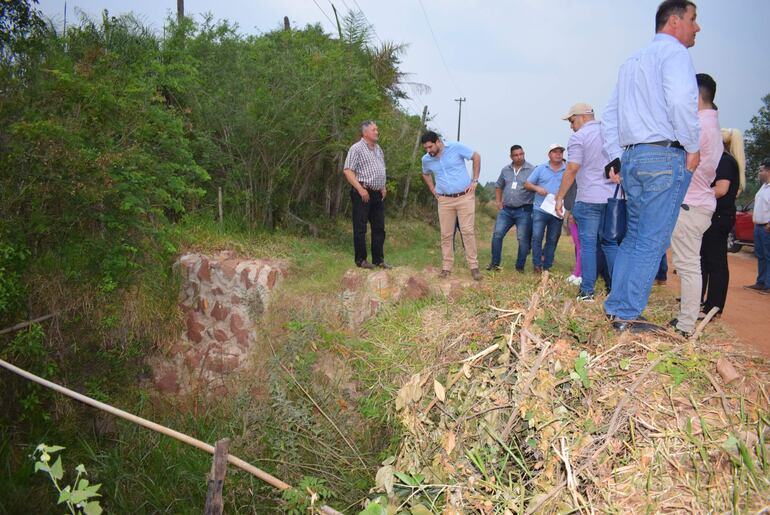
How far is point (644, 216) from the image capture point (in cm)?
332

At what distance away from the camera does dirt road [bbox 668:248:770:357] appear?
4.38 meters

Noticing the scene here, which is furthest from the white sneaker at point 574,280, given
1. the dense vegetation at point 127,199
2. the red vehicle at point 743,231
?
the red vehicle at point 743,231

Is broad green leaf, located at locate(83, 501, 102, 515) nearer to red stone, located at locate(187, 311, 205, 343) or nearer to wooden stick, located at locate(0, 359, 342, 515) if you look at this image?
wooden stick, located at locate(0, 359, 342, 515)

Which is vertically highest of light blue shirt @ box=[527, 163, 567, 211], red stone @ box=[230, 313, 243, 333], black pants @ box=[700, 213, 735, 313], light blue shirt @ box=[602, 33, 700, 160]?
light blue shirt @ box=[602, 33, 700, 160]

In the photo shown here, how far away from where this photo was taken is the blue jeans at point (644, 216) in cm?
324

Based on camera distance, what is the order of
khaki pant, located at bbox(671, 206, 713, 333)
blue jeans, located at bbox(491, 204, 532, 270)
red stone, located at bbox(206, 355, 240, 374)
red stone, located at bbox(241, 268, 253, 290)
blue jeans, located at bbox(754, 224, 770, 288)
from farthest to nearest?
blue jeans, located at bbox(754, 224, 770, 288), blue jeans, located at bbox(491, 204, 532, 270), red stone, located at bbox(241, 268, 253, 290), red stone, located at bbox(206, 355, 240, 374), khaki pant, located at bbox(671, 206, 713, 333)

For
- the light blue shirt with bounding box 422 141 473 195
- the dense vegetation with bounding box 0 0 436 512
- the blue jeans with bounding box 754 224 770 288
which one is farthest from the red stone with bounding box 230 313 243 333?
the blue jeans with bounding box 754 224 770 288

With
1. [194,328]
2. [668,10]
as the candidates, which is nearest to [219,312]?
[194,328]

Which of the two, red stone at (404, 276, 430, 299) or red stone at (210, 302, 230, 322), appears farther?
red stone at (210, 302, 230, 322)

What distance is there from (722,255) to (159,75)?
734 cm

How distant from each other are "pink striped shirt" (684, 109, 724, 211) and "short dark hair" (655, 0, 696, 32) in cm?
78

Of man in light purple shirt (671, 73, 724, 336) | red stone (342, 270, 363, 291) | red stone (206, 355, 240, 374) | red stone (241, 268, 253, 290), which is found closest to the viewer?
man in light purple shirt (671, 73, 724, 336)

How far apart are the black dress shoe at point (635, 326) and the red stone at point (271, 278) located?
4.03 m

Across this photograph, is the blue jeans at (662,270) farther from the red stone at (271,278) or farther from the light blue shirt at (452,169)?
the red stone at (271,278)
